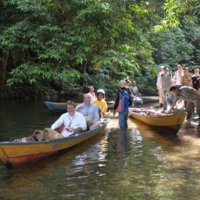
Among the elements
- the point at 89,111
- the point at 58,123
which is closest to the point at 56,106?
the point at 89,111

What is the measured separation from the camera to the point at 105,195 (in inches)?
274

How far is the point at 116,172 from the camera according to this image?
844cm

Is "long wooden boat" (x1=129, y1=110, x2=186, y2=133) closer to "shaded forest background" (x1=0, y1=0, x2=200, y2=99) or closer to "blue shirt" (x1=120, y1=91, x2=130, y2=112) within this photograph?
"blue shirt" (x1=120, y1=91, x2=130, y2=112)

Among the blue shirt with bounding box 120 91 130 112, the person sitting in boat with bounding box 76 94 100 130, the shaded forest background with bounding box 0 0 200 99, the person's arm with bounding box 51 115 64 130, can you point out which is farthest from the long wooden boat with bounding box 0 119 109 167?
the shaded forest background with bounding box 0 0 200 99

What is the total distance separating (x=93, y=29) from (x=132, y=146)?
6476mm

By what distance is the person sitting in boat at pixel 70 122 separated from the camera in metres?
10.4

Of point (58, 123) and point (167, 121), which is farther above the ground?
point (58, 123)

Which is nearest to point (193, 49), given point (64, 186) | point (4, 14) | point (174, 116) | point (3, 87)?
point (3, 87)

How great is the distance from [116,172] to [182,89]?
509cm

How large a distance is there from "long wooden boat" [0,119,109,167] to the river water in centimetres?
16

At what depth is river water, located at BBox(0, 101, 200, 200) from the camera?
7.05m

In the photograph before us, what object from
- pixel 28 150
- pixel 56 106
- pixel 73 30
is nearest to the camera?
pixel 28 150

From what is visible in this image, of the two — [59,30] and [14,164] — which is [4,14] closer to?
[59,30]

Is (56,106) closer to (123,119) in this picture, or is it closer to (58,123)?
(123,119)
